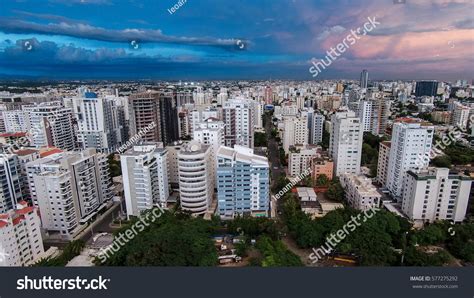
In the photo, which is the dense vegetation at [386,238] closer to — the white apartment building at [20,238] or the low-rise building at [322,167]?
the low-rise building at [322,167]

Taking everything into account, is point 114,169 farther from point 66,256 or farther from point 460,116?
point 460,116

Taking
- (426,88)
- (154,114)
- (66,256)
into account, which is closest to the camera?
(66,256)

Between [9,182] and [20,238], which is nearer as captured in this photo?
[20,238]

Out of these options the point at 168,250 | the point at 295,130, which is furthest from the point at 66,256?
the point at 295,130

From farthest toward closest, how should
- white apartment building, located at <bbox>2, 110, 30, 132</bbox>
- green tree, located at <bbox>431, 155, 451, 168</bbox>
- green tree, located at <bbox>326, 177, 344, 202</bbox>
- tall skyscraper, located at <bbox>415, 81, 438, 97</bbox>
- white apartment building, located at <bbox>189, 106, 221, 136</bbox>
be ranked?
tall skyscraper, located at <bbox>415, 81, 438, 97</bbox> → white apartment building, located at <bbox>2, 110, 30, 132</bbox> → white apartment building, located at <bbox>189, 106, 221, 136</bbox> → green tree, located at <bbox>431, 155, 451, 168</bbox> → green tree, located at <bbox>326, 177, 344, 202</bbox>

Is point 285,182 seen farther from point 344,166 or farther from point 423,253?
point 423,253

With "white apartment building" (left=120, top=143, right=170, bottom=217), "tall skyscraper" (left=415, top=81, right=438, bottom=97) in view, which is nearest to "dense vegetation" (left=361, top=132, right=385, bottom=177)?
"white apartment building" (left=120, top=143, right=170, bottom=217)

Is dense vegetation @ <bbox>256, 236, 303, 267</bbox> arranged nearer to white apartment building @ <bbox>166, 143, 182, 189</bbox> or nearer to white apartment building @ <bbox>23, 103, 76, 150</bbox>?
white apartment building @ <bbox>166, 143, 182, 189</bbox>
